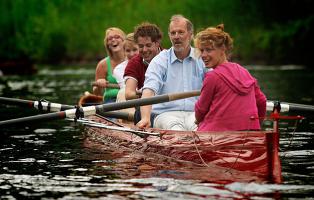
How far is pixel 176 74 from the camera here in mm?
10828

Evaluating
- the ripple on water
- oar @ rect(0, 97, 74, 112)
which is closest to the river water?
the ripple on water

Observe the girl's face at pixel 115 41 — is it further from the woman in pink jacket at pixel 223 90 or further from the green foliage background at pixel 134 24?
the green foliage background at pixel 134 24

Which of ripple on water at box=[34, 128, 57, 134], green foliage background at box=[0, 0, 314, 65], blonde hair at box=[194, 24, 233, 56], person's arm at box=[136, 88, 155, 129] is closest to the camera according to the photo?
blonde hair at box=[194, 24, 233, 56]

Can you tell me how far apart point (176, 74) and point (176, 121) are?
2.21ft

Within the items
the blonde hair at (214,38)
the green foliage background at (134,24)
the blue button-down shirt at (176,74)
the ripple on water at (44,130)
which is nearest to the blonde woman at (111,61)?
the ripple on water at (44,130)

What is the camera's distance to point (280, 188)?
8227 millimetres

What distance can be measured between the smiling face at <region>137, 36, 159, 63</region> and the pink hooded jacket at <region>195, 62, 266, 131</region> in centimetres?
250

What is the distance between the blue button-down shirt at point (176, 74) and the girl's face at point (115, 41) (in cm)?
335

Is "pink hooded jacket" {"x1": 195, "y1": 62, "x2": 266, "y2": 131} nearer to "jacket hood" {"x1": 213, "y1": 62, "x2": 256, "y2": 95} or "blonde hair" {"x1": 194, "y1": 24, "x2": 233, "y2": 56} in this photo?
"jacket hood" {"x1": 213, "y1": 62, "x2": 256, "y2": 95}

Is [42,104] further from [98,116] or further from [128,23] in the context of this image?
[128,23]

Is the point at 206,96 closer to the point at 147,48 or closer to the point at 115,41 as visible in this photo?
the point at 147,48

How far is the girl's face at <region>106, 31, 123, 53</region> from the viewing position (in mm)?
14109

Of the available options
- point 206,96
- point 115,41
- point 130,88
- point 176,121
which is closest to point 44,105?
point 130,88

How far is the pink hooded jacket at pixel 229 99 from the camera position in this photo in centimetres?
880
